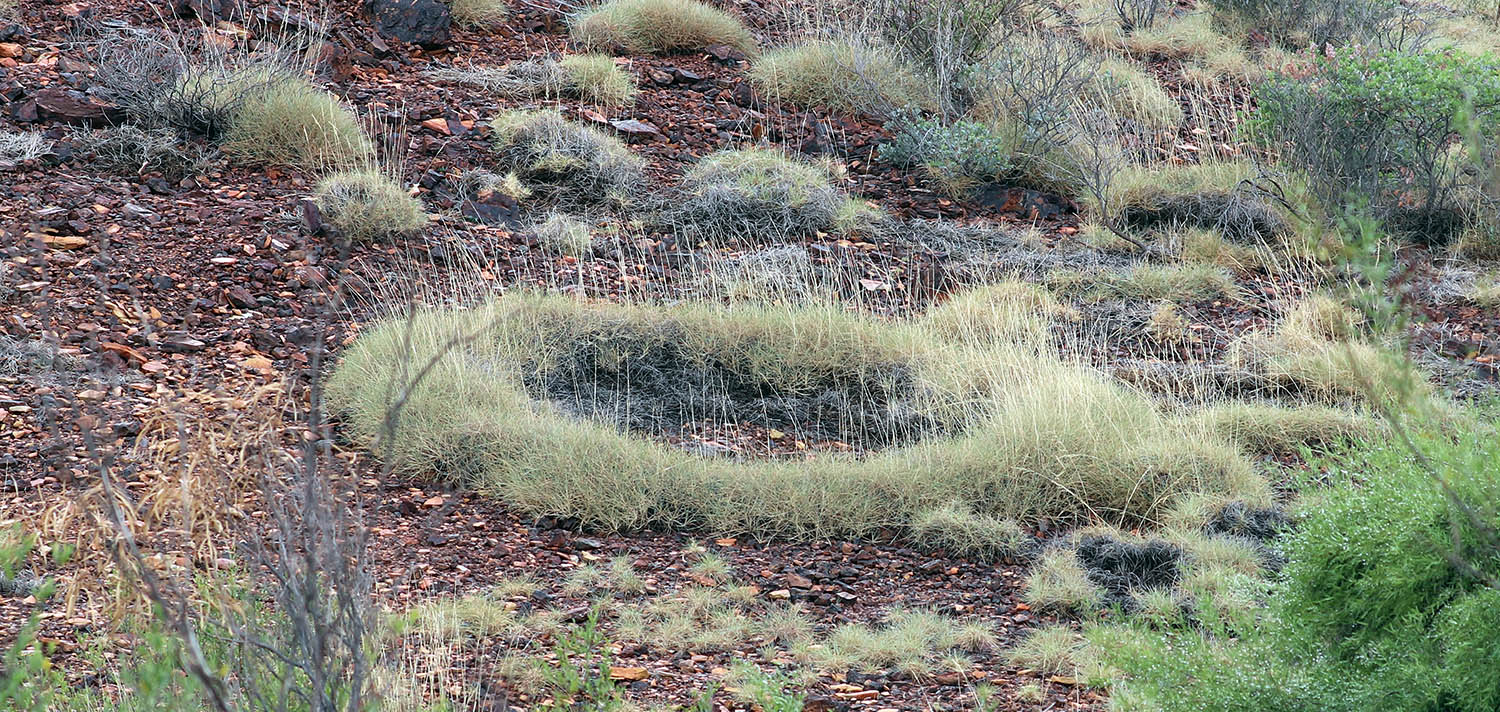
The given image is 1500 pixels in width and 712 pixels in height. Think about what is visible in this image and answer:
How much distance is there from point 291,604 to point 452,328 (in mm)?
3351

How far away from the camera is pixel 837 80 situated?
29.5ft

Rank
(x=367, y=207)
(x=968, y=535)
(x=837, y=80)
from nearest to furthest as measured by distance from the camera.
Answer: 1. (x=968, y=535)
2. (x=367, y=207)
3. (x=837, y=80)

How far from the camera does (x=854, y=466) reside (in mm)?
4801

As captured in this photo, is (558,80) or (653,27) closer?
(558,80)

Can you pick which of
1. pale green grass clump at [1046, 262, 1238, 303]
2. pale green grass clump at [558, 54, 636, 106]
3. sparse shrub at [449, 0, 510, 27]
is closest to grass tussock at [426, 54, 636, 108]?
pale green grass clump at [558, 54, 636, 106]

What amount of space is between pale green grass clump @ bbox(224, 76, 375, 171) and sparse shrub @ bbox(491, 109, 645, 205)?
0.88 metres

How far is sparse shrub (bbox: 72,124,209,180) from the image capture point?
22.6 ft

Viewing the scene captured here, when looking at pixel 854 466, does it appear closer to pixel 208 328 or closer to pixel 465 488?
pixel 465 488

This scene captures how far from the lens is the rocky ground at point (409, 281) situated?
4.10m

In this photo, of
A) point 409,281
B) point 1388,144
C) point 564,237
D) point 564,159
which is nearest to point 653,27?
point 564,159

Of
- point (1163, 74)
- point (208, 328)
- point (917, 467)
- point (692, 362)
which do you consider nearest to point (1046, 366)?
point (917, 467)

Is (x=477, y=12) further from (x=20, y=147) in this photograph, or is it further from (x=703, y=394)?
(x=703, y=394)

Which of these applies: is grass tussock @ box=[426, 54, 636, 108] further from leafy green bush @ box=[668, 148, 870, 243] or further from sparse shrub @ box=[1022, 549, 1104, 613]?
sparse shrub @ box=[1022, 549, 1104, 613]

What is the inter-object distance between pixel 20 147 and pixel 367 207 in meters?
1.84
